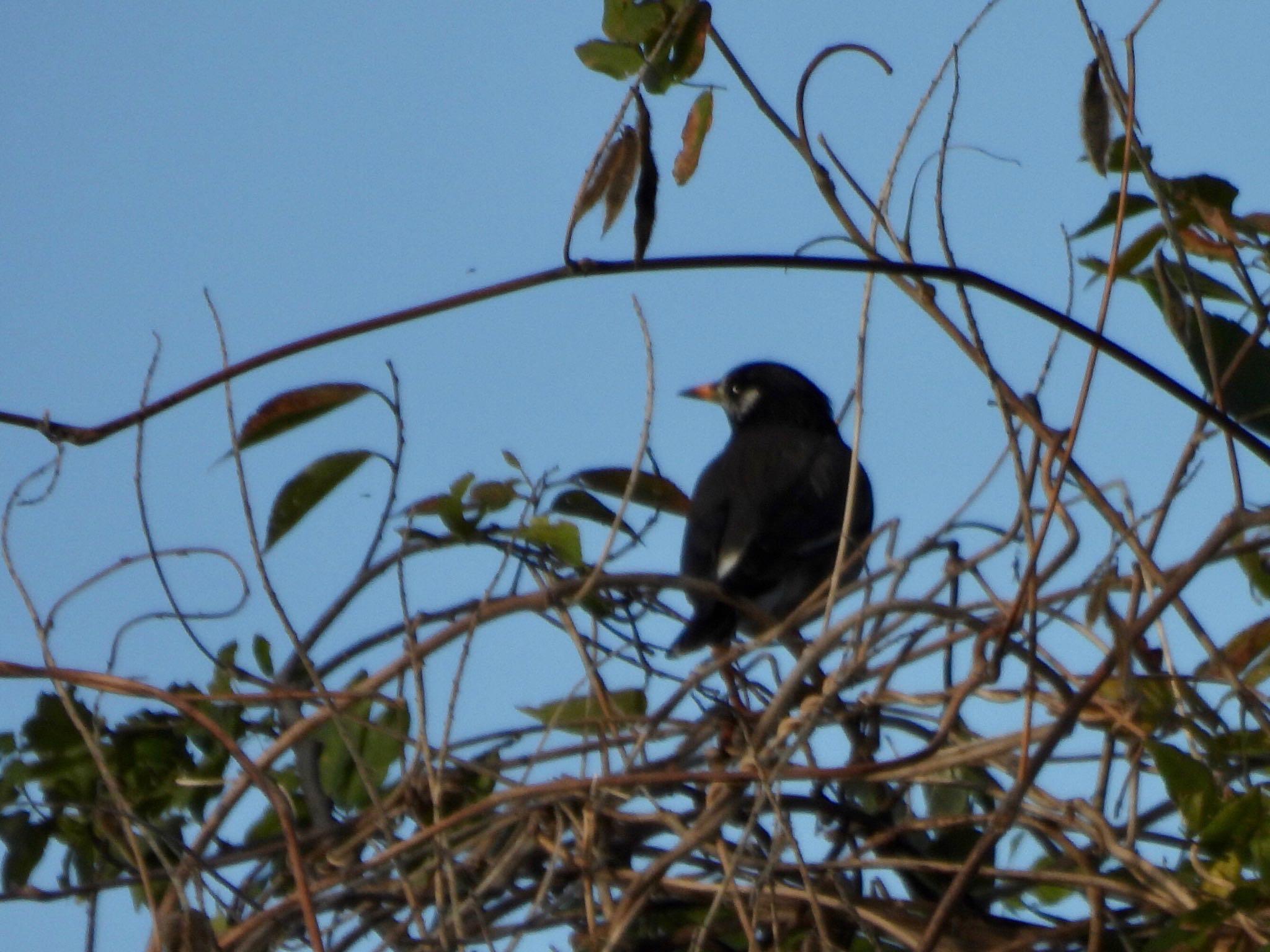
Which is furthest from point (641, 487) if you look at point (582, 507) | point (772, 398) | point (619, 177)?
point (772, 398)

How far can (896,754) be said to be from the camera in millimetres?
2453

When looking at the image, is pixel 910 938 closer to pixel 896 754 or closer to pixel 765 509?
pixel 896 754

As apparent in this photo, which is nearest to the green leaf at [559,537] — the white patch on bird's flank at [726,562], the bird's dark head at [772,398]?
the white patch on bird's flank at [726,562]

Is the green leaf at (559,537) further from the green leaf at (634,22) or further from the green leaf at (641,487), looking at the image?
the green leaf at (634,22)

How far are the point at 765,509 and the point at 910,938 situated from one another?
3.19 meters

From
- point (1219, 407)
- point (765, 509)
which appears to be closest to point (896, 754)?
point (1219, 407)

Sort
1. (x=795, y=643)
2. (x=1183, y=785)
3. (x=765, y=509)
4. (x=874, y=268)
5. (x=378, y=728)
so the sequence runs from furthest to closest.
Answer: (x=765, y=509) → (x=795, y=643) → (x=378, y=728) → (x=1183, y=785) → (x=874, y=268)

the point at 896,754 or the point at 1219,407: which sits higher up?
the point at 1219,407

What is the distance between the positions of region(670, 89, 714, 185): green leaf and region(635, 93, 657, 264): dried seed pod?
24cm

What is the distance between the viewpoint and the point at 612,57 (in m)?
2.16

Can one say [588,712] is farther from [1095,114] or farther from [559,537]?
[1095,114]

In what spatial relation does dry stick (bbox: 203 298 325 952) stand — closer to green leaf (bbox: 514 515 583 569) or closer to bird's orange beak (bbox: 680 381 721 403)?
green leaf (bbox: 514 515 583 569)

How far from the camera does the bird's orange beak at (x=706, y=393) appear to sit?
7070 millimetres

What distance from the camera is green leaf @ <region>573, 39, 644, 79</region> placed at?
7.04ft
